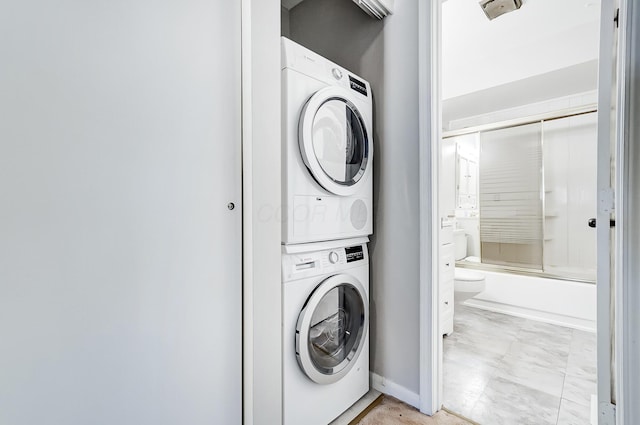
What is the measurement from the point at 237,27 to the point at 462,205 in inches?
145

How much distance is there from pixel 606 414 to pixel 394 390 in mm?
898

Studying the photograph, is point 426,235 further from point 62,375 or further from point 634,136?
point 62,375

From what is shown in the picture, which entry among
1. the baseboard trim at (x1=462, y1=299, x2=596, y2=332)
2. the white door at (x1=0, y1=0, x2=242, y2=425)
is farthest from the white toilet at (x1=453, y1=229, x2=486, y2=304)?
the white door at (x1=0, y1=0, x2=242, y2=425)

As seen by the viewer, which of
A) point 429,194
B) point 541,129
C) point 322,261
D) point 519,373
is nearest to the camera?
point 322,261

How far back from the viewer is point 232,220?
104cm

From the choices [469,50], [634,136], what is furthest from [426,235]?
[469,50]

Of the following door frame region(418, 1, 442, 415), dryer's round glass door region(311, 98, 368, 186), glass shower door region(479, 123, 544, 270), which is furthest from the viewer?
glass shower door region(479, 123, 544, 270)

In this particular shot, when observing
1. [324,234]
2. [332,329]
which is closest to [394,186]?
[324,234]

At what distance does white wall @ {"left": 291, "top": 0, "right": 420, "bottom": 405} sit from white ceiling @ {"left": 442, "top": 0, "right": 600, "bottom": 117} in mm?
766

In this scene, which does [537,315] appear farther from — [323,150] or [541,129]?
[323,150]

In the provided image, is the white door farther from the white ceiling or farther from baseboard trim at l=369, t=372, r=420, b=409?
the white ceiling

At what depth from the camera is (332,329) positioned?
1.51 metres

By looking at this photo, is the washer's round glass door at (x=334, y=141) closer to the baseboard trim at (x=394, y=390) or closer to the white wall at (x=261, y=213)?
the white wall at (x=261, y=213)

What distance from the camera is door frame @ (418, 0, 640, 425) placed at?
2.56 feet
